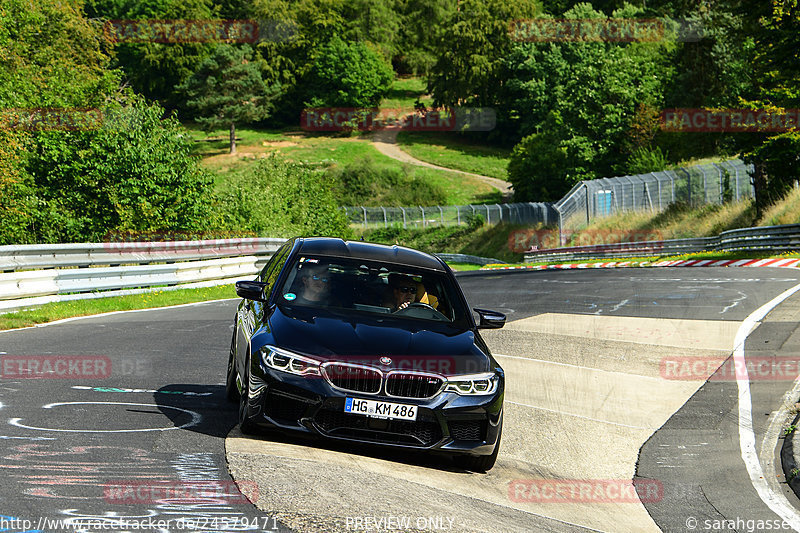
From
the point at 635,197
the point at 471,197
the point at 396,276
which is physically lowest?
the point at 471,197

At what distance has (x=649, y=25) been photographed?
3844 inches

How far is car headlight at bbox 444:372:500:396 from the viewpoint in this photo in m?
7.00

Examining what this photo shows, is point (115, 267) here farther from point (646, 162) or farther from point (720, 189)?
point (646, 162)

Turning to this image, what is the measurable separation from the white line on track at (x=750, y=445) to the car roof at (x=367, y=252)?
3.11 meters

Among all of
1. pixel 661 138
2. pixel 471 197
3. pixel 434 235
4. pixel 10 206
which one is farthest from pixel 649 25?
pixel 10 206

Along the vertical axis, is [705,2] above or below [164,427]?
above

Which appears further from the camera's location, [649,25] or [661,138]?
[649,25]

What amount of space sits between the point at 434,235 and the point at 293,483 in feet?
226

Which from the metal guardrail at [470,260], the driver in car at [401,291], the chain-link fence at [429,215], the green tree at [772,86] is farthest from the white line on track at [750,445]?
the chain-link fence at [429,215]

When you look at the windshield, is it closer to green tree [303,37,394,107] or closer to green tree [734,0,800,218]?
green tree [734,0,800,218]

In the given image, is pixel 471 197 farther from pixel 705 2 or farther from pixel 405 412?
pixel 405 412

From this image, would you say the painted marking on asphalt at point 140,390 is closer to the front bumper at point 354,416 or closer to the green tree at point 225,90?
the front bumper at point 354,416

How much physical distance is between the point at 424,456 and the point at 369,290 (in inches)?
57.6

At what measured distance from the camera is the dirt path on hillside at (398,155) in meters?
103
